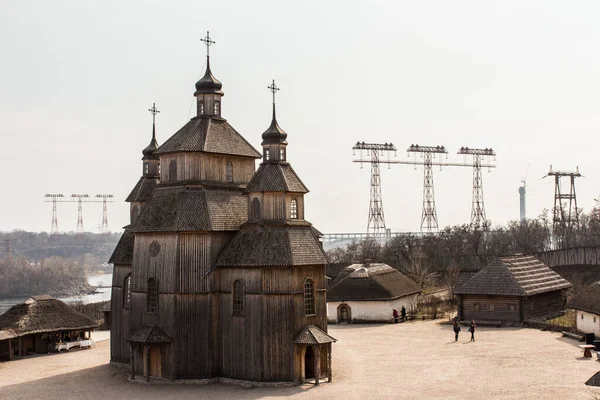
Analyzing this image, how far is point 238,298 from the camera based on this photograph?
32062 millimetres

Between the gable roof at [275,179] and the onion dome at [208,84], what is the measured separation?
17.9 ft

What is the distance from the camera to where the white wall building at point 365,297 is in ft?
167

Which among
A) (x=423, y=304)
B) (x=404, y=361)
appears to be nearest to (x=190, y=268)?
(x=404, y=361)

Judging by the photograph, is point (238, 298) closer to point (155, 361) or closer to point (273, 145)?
point (155, 361)

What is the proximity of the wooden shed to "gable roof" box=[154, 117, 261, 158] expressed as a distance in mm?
20076

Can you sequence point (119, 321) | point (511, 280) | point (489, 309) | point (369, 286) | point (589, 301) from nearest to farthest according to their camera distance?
point (119, 321) → point (589, 301) → point (511, 280) → point (489, 309) → point (369, 286)

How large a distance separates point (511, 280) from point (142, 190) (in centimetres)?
2493

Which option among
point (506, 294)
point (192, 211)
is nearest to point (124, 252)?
point (192, 211)

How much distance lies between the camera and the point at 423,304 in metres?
58.3

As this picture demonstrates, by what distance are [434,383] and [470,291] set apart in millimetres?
18900

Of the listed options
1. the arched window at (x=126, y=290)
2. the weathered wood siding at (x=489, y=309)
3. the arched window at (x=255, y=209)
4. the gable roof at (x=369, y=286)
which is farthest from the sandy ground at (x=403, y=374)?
the gable roof at (x=369, y=286)

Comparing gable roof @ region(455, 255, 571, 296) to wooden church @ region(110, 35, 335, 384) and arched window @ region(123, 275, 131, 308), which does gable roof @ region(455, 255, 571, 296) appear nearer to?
wooden church @ region(110, 35, 335, 384)

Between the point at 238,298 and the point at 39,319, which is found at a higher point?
the point at 238,298

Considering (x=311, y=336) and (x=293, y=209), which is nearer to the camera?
(x=311, y=336)
